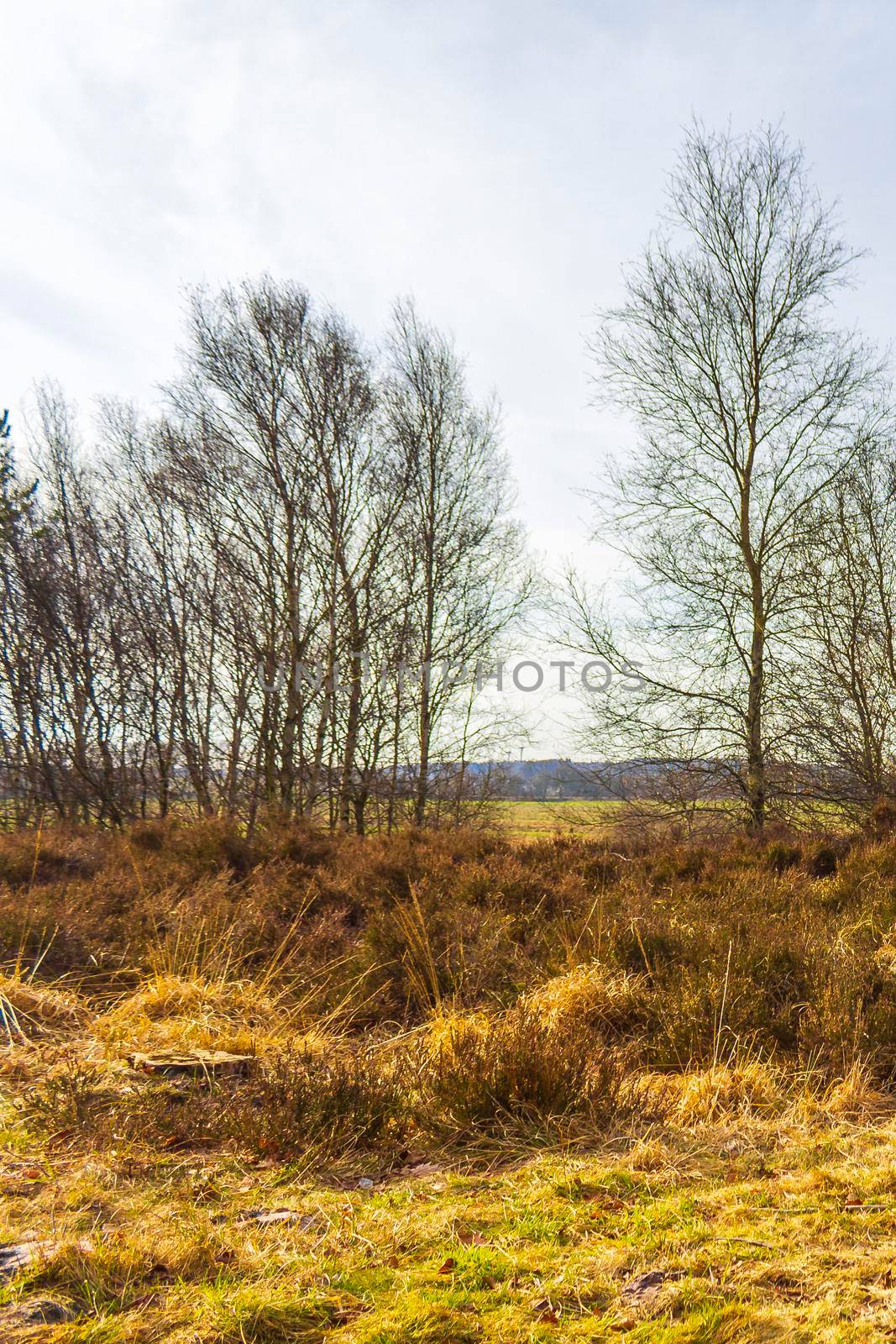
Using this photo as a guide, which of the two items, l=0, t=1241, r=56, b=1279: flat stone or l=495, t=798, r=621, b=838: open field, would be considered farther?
l=495, t=798, r=621, b=838: open field

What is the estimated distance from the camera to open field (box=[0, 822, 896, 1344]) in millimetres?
2223

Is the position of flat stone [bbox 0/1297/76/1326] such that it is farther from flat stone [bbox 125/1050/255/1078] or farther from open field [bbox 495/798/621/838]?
open field [bbox 495/798/621/838]

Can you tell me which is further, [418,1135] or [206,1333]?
[418,1135]

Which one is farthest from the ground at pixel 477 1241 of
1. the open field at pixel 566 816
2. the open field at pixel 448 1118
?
the open field at pixel 566 816

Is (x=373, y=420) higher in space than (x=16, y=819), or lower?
higher

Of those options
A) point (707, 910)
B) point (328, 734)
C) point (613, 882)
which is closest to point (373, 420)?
point (328, 734)

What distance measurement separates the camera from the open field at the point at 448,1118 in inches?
87.5

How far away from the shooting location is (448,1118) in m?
3.60

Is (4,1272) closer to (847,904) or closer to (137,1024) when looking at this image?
(137,1024)

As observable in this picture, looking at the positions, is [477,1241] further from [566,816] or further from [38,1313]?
[566,816]

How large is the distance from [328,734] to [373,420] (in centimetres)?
706

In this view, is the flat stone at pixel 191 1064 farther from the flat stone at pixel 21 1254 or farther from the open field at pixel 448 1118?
the flat stone at pixel 21 1254

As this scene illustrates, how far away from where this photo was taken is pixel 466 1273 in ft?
7.77

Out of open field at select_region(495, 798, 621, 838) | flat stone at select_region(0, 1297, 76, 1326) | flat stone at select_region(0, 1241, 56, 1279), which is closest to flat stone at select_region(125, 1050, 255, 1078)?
flat stone at select_region(0, 1241, 56, 1279)
